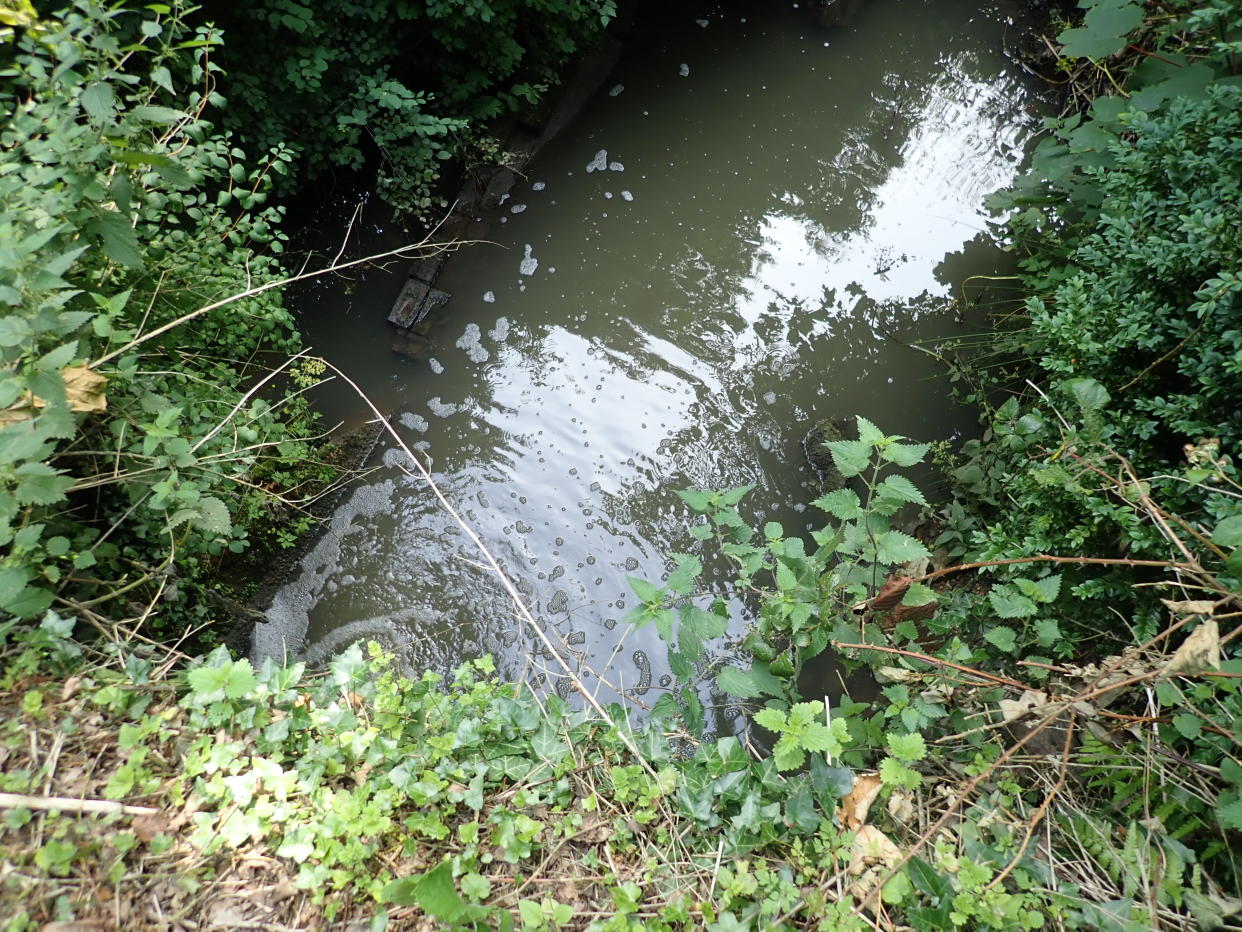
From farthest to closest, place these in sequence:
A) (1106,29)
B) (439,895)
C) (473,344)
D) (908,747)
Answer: (473,344)
(1106,29)
(908,747)
(439,895)

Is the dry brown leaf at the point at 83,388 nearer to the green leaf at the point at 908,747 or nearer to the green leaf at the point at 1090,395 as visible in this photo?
the green leaf at the point at 908,747

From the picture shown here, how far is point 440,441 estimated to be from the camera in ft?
13.5

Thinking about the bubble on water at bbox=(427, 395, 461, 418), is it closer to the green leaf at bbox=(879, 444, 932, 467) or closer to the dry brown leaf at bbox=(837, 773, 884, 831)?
the green leaf at bbox=(879, 444, 932, 467)

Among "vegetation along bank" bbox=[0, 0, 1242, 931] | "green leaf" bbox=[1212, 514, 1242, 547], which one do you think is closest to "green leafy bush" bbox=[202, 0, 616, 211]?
"vegetation along bank" bbox=[0, 0, 1242, 931]

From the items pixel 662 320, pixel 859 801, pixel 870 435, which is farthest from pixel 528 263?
pixel 859 801

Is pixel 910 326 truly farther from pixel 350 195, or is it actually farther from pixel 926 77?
pixel 350 195

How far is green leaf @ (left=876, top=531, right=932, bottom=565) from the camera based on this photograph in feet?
6.95

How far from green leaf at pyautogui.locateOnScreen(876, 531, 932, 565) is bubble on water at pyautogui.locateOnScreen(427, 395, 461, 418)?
2.84 m

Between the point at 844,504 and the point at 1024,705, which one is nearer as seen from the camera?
the point at 1024,705

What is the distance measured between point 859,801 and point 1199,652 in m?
0.94

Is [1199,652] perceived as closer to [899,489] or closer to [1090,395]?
[899,489]

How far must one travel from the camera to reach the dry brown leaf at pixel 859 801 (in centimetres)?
191

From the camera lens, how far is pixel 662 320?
4473mm

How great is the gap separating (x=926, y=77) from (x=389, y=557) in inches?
220
